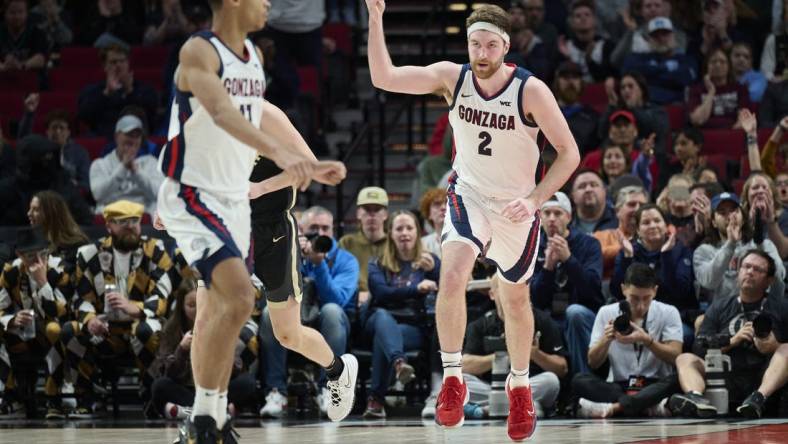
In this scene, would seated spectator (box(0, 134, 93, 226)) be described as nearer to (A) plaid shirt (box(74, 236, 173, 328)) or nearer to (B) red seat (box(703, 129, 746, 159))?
(A) plaid shirt (box(74, 236, 173, 328))

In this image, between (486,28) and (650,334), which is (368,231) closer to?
(650,334)

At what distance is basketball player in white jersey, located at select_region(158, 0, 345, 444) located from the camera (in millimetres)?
5844

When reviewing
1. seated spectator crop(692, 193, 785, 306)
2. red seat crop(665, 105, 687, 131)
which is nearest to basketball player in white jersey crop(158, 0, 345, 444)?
seated spectator crop(692, 193, 785, 306)

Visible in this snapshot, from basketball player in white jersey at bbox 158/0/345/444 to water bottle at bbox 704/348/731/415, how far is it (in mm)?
4396

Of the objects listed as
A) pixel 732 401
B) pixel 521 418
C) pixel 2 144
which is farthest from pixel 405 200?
pixel 521 418

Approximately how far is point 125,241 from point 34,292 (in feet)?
3.16

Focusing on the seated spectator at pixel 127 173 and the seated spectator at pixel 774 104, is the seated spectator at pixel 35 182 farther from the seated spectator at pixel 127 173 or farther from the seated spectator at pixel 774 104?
the seated spectator at pixel 774 104

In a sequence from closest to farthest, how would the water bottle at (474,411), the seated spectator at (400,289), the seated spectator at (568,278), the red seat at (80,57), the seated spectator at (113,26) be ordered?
the water bottle at (474,411)
the seated spectator at (568,278)
the seated spectator at (400,289)
the red seat at (80,57)
the seated spectator at (113,26)

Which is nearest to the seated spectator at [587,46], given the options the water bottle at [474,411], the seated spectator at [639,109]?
the seated spectator at [639,109]

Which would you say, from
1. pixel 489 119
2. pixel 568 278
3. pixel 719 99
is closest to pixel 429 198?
pixel 568 278

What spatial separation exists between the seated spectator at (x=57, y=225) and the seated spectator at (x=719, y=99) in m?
5.77

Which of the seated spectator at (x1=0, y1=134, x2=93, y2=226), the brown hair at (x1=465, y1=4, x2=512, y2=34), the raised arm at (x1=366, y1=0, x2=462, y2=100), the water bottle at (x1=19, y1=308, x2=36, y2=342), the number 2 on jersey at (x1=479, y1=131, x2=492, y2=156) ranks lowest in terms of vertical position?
the water bottle at (x1=19, y1=308, x2=36, y2=342)

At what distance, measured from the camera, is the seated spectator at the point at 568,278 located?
402 inches

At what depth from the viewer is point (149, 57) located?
15.6 m
